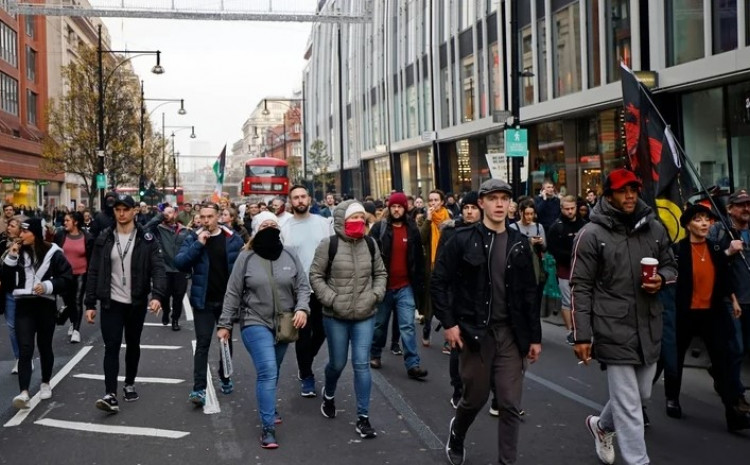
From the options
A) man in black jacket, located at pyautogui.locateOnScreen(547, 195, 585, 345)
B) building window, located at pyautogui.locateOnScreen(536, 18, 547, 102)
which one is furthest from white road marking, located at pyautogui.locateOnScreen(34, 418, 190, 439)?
building window, located at pyautogui.locateOnScreen(536, 18, 547, 102)

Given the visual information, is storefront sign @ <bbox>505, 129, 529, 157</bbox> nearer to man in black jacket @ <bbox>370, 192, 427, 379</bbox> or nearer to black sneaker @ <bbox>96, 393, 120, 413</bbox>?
man in black jacket @ <bbox>370, 192, 427, 379</bbox>

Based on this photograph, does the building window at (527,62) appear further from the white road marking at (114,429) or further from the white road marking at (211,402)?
the white road marking at (114,429)

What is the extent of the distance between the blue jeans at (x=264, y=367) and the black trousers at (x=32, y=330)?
2564mm

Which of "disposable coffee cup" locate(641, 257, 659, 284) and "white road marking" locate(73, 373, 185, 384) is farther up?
"disposable coffee cup" locate(641, 257, 659, 284)

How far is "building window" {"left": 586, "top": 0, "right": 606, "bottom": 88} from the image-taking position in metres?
22.1

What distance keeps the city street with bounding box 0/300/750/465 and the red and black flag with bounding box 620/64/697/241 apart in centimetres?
184

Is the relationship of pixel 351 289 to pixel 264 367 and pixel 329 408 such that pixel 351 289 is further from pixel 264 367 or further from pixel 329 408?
pixel 329 408

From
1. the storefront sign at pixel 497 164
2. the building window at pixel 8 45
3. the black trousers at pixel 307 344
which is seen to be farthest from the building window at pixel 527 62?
the building window at pixel 8 45

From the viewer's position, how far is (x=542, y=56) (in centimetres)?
2586

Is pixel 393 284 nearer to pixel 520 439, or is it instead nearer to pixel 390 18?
pixel 520 439

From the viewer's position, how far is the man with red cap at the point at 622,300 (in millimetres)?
5094

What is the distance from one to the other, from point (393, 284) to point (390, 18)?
3838 cm

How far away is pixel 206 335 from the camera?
7.60m

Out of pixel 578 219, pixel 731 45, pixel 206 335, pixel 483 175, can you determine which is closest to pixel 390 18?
pixel 483 175
